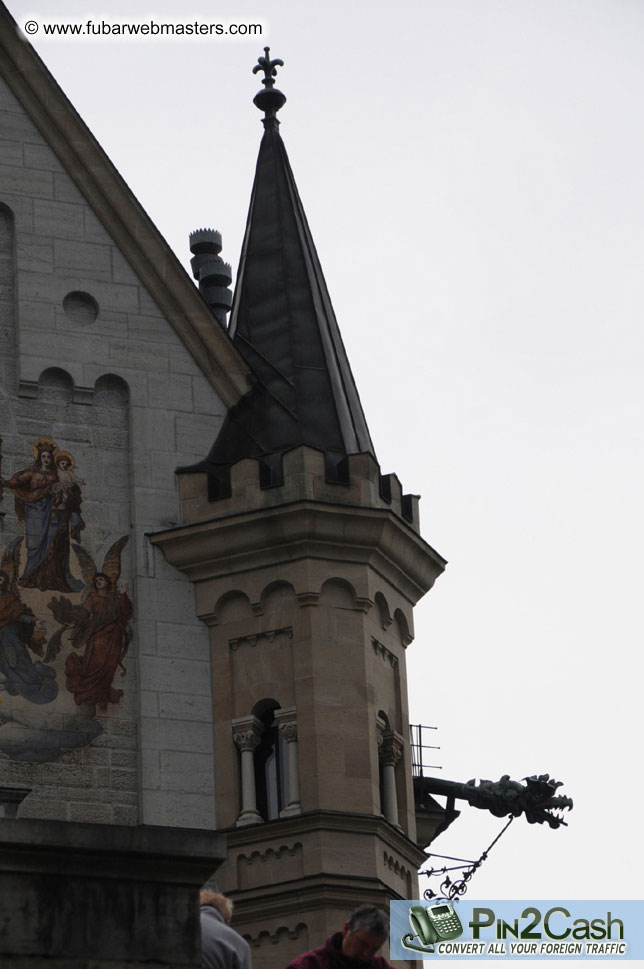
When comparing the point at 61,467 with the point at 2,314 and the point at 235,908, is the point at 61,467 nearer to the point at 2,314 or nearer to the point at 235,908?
the point at 2,314

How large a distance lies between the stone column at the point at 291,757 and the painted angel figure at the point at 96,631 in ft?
5.14

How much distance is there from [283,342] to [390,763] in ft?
15.5

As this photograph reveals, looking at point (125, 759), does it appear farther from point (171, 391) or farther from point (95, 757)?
point (171, 391)

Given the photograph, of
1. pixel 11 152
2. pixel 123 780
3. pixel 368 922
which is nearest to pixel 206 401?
pixel 11 152

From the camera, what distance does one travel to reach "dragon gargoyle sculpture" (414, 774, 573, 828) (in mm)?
29984

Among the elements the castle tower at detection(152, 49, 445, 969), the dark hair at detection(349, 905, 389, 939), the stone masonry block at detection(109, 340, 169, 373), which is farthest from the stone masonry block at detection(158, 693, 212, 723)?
the dark hair at detection(349, 905, 389, 939)

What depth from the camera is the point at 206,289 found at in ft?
119

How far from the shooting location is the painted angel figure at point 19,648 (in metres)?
26.4

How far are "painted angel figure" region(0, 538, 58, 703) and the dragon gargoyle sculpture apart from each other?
5063 mm

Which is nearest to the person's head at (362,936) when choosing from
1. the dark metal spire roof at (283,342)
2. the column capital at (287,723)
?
the column capital at (287,723)

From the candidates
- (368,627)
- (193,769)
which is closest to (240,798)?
(193,769)

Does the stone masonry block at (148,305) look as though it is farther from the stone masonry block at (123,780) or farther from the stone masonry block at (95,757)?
the stone masonry block at (123,780)

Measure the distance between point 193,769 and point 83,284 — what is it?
530 cm

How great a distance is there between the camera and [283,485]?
27.7 meters
